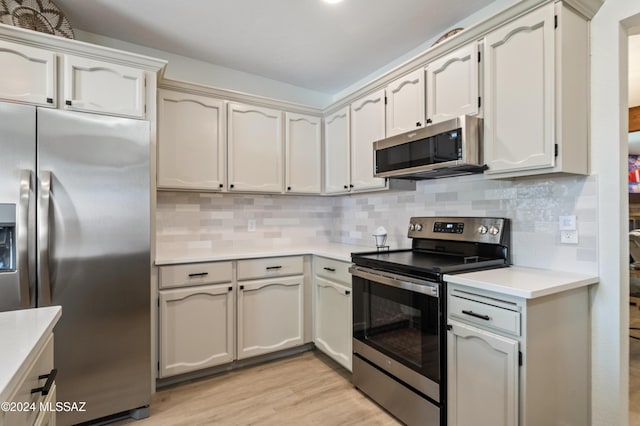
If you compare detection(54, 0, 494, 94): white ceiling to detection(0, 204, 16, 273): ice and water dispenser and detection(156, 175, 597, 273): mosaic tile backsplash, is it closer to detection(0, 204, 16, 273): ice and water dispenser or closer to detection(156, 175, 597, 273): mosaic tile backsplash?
detection(156, 175, 597, 273): mosaic tile backsplash

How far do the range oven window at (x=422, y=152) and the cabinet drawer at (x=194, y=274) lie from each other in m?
1.37

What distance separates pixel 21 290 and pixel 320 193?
89.7 inches

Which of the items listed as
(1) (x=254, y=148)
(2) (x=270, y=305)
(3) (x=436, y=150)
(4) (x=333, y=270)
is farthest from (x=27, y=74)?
(3) (x=436, y=150)

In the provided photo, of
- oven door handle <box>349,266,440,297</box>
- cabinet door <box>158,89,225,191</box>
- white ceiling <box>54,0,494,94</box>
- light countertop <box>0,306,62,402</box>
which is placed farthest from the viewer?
cabinet door <box>158,89,225,191</box>

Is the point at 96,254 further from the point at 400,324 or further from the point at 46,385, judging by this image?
the point at 400,324

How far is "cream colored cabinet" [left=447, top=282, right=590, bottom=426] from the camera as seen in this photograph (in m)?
1.39

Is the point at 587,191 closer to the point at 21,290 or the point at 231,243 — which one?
the point at 231,243

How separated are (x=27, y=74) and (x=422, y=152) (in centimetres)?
233

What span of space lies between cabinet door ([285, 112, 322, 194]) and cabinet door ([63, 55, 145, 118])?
1.30 meters

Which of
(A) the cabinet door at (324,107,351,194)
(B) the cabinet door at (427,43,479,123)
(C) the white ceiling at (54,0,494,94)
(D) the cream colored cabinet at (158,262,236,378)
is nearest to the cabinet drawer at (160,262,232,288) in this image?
(D) the cream colored cabinet at (158,262,236,378)

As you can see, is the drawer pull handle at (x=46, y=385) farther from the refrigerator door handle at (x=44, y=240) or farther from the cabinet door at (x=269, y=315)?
the cabinet door at (x=269, y=315)

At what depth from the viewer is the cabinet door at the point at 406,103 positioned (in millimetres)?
2236

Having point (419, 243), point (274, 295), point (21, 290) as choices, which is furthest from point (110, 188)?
point (419, 243)

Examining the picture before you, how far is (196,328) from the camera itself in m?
2.42
